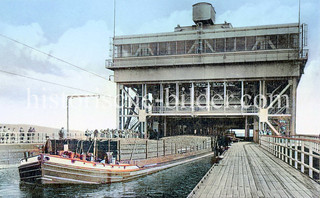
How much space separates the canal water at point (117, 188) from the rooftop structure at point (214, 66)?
97.0ft

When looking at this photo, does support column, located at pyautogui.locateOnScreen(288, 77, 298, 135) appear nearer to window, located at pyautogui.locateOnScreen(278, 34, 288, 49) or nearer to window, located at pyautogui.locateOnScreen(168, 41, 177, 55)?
window, located at pyautogui.locateOnScreen(278, 34, 288, 49)

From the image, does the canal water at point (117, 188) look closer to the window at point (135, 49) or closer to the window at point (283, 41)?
the window at point (283, 41)

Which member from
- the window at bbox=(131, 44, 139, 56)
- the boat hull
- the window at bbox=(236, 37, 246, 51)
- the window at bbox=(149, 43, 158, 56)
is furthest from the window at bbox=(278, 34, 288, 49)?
the boat hull

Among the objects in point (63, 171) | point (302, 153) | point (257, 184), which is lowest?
point (63, 171)

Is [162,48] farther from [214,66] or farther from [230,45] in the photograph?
[230,45]

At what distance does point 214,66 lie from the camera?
5375cm

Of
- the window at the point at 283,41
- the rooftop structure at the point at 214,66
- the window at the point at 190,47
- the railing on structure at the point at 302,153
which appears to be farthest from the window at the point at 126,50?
the railing on structure at the point at 302,153

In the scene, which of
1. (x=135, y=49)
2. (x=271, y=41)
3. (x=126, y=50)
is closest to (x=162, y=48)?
(x=135, y=49)

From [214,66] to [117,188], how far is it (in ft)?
118

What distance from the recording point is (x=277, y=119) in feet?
180

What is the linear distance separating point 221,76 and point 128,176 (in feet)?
106

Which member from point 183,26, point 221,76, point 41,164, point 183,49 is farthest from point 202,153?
point 183,26

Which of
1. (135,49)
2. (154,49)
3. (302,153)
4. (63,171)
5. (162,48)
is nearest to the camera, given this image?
(302,153)

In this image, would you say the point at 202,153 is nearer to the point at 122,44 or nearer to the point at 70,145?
the point at 70,145
